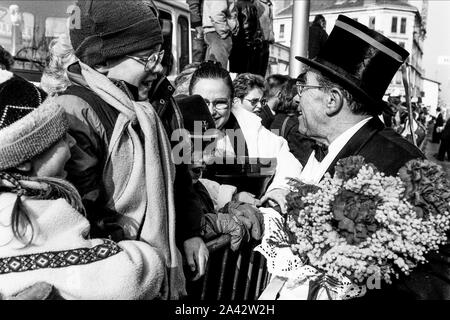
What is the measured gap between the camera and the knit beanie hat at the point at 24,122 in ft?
5.88

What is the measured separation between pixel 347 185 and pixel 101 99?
1032mm

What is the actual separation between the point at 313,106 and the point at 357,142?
0.32m

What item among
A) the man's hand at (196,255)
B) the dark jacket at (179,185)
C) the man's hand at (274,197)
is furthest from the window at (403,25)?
the man's hand at (196,255)

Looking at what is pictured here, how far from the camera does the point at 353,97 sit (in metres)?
2.80

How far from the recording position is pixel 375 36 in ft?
8.99

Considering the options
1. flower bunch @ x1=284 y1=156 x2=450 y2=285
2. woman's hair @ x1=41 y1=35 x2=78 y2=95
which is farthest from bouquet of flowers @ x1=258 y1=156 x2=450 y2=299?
woman's hair @ x1=41 y1=35 x2=78 y2=95

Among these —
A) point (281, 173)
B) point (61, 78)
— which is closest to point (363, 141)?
point (281, 173)

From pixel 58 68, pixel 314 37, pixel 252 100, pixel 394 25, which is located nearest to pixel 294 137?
pixel 252 100

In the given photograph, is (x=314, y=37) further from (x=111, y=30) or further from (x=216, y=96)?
(x=111, y=30)

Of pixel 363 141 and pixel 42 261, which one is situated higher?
pixel 363 141

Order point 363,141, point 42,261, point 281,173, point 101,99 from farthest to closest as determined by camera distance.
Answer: point 281,173 → point 363,141 → point 101,99 → point 42,261

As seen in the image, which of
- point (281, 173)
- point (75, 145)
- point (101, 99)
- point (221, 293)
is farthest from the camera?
point (281, 173)

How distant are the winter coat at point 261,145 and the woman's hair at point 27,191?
228cm
